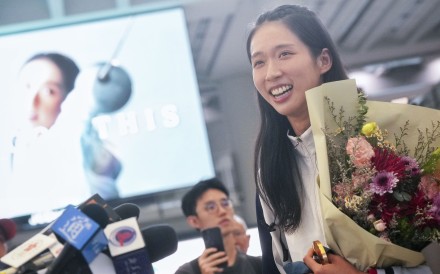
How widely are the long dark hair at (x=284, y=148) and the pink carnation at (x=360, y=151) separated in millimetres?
396

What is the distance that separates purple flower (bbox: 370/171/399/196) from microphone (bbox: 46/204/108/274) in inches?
24.3

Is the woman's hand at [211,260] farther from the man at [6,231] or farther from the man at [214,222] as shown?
the man at [6,231]

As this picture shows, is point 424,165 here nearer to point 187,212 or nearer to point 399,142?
point 399,142

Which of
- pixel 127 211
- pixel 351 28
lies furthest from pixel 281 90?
pixel 351 28

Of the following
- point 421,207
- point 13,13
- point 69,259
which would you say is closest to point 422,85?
point 421,207

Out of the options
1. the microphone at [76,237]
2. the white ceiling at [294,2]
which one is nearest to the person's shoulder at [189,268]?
the white ceiling at [294,2]

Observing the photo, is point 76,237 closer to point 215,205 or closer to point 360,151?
point 360,151

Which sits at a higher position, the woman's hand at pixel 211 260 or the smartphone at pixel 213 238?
the smartphone at pixel 213 238

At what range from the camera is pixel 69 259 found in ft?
3.34

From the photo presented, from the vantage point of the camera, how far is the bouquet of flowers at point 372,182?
1301 mm

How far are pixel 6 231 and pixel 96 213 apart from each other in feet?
4.54

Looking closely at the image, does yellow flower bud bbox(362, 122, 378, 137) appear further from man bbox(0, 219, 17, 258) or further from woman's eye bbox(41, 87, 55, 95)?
woman's eye bbox(41, 87, 55, 95)

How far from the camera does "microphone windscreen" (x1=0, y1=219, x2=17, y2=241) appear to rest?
7.45ft

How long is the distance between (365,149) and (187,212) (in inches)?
52.2
